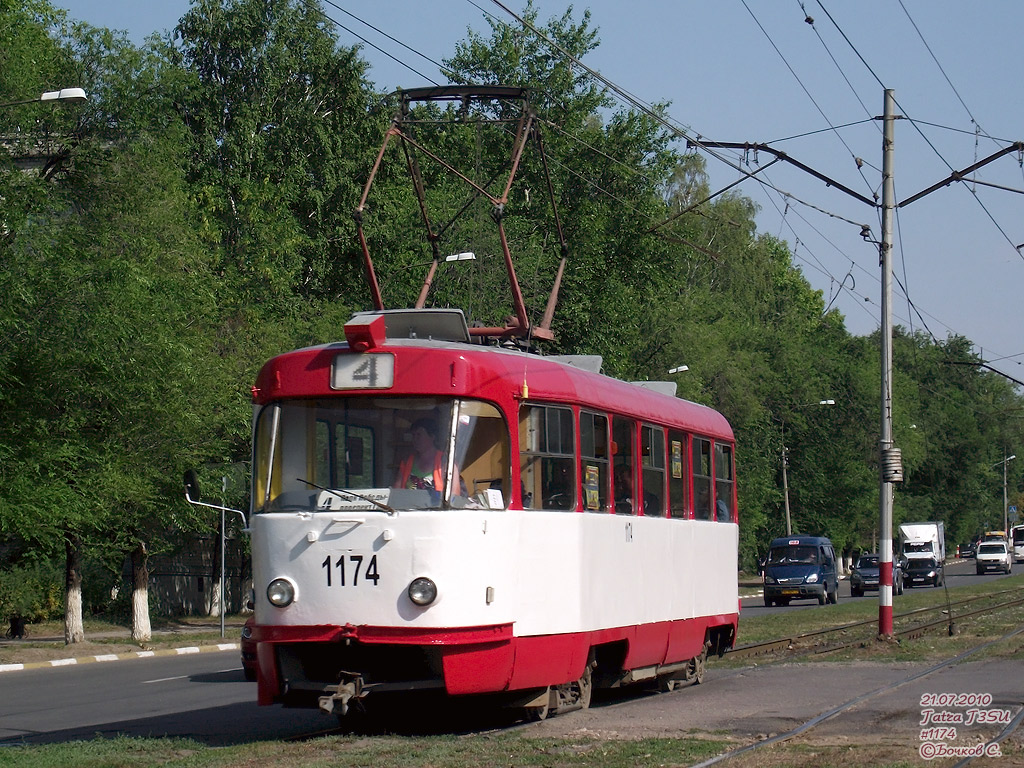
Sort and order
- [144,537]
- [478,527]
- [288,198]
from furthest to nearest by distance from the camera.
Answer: [288,198] → [144,537] → [478,527]

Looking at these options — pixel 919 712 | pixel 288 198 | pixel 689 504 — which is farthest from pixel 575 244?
pixel 919 712

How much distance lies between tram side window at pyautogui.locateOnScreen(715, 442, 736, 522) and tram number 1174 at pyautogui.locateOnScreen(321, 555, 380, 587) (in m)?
6.94

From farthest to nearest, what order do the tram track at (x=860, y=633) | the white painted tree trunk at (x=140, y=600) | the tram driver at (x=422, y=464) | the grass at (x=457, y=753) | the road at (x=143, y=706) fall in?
1. the white painted tree trunk at (x=140, y=600)
2. the tram track at (x=860, y=633)
3. the road at (x=143, y=706)
4. the tram driver at (x=422, y=464)
5. the grass at (x=457, y=753)

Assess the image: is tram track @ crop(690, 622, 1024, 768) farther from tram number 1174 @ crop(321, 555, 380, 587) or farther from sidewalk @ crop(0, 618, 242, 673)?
sidewalk @ crop(0, 618, 242, 673)

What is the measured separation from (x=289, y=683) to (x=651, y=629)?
433 cm

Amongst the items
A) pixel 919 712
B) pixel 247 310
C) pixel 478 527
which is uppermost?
pixel 247 310

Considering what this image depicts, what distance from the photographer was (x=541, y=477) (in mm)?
11852

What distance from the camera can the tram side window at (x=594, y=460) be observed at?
12.6 metres

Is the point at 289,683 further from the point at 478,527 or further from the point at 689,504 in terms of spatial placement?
the point at 689,504

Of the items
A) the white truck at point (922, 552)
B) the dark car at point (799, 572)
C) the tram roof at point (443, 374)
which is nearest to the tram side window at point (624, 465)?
the tram roof at point (443, 374)

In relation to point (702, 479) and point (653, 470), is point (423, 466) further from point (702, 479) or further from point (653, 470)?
point (702, 479)

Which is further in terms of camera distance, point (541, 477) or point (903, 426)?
point (903, 426)

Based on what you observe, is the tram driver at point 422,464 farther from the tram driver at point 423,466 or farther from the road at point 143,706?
the road at point 143,706

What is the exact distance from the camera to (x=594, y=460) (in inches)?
504
